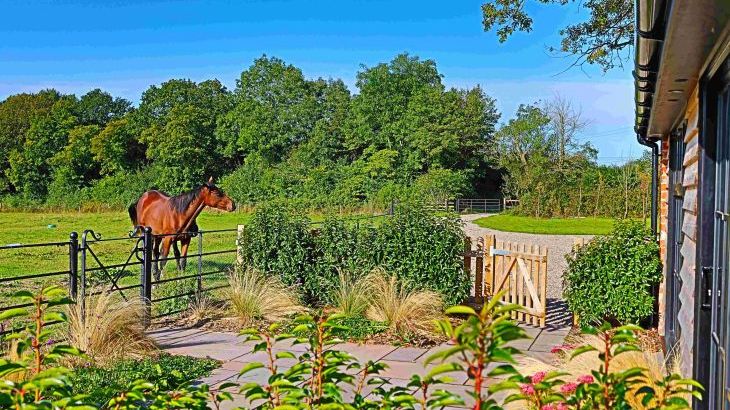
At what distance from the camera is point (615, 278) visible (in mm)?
8055

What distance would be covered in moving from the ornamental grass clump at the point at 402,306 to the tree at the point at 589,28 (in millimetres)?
5887

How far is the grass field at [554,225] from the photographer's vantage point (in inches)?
963

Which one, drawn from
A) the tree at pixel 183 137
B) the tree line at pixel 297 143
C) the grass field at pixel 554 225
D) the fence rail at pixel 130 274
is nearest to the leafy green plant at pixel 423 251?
the fence rail at pixel 130 274

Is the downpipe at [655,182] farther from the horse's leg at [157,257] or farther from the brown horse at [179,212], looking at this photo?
the brown horse at [179,212]

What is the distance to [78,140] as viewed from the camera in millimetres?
49469

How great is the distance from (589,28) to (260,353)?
29.4ft

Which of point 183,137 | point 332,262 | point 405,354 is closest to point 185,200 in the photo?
point 332,262

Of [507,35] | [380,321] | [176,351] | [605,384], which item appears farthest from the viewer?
[507,35]

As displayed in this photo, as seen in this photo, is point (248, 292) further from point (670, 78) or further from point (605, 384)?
point (605, 384)

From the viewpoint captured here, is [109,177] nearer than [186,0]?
No

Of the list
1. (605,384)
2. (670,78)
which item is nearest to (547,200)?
(670,78)

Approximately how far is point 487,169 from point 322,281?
38.0 m

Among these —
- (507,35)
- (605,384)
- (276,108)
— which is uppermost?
(276,108)

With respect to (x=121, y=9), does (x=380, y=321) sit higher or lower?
lower
